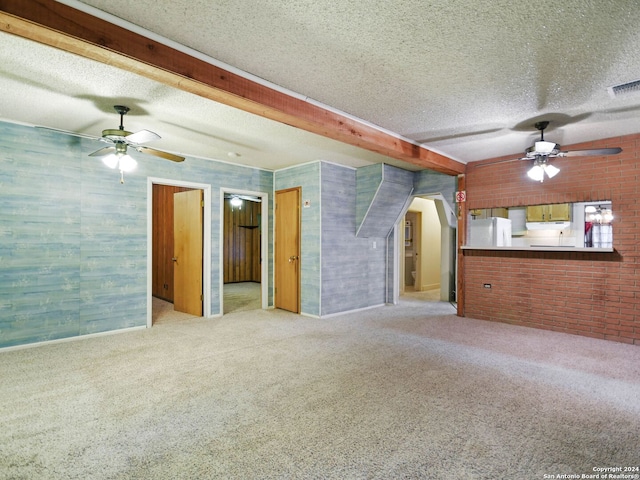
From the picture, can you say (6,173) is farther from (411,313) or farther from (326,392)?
(411,313)

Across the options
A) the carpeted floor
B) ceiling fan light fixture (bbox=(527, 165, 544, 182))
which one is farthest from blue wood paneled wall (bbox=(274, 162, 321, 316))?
ceiling fan light fixture (bbox=(527, 165, 544, 182))

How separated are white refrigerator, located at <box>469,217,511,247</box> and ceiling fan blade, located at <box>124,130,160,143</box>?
4748mm

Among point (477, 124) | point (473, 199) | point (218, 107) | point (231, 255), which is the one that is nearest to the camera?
point (218, 107)

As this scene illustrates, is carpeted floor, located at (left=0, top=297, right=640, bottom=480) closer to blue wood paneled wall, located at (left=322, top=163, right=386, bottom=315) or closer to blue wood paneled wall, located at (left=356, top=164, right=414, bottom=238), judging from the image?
blue wood paneled wall, located at (left=322, top=163, right=386, bottom=315)

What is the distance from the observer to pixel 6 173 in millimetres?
3736

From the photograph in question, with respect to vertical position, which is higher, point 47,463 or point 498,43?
point 498,43

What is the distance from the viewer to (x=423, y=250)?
28.2 ft

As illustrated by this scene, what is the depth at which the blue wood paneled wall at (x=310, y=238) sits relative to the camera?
5480 mm

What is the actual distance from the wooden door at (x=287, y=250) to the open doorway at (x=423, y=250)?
2707 millimetres

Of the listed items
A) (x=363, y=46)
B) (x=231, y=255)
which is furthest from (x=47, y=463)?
(x=231, y=255)

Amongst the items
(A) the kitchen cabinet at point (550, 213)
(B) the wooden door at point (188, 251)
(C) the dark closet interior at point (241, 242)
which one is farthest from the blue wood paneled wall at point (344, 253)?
(C) the dark closet interior at point (241, 242)

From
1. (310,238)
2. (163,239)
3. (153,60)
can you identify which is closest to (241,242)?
(163,239)

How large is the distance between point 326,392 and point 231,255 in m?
7.94

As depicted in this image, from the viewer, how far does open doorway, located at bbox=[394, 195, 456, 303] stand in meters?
7.19
